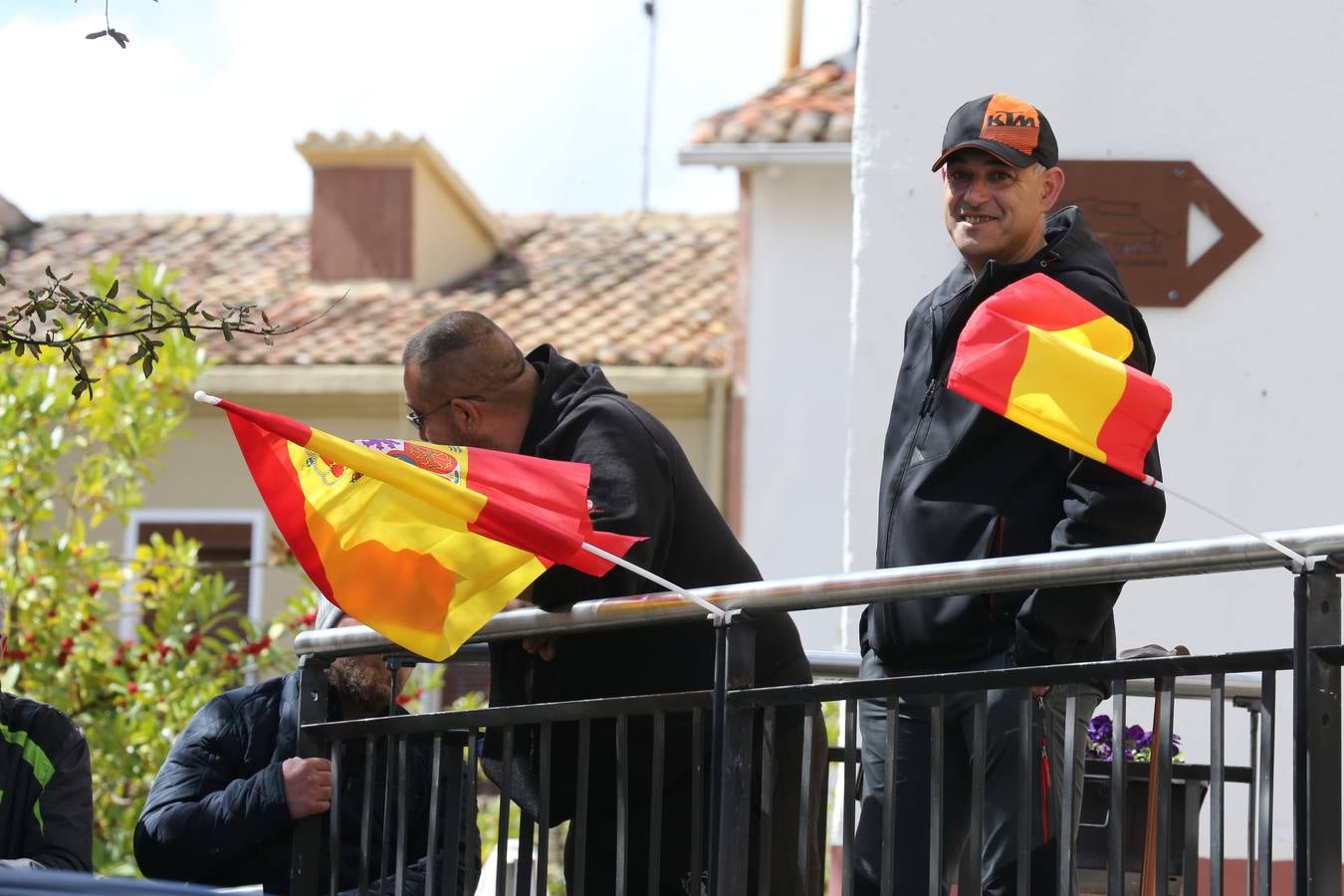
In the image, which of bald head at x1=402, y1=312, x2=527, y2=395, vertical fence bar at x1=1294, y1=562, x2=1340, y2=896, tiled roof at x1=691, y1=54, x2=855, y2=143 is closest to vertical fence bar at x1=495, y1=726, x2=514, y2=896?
bald head at x1=402, y1=312, x2=527, y2=395

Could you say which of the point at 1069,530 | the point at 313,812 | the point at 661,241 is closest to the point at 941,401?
the point at 1069,530

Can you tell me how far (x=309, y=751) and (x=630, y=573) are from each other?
103 cm

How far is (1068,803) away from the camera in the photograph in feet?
11.1

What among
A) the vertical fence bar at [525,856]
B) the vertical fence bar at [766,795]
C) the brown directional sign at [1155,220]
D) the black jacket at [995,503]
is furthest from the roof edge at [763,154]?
the vertical fence bar at [766,795]

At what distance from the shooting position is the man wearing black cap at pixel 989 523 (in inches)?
149

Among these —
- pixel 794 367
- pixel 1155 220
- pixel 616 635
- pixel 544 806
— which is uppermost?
pixel 794 367

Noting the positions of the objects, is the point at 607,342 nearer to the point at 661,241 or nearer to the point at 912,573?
the point at 661,241

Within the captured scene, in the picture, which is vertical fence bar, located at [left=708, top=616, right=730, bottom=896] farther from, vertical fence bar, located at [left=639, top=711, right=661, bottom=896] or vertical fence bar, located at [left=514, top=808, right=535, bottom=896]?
vertical fence bar, located at [left=514, top=808, right=535, bottom=896]

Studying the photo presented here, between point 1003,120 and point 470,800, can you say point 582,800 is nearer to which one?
point 470,800

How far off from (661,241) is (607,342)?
349 centimetres

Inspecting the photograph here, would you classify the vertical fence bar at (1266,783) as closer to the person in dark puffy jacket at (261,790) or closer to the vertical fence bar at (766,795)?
the vertical fence bar at (766,795)

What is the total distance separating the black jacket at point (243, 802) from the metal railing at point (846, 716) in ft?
0.87

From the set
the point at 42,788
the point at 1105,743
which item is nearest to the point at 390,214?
the point at 42,788

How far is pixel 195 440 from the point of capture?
56.5ft
